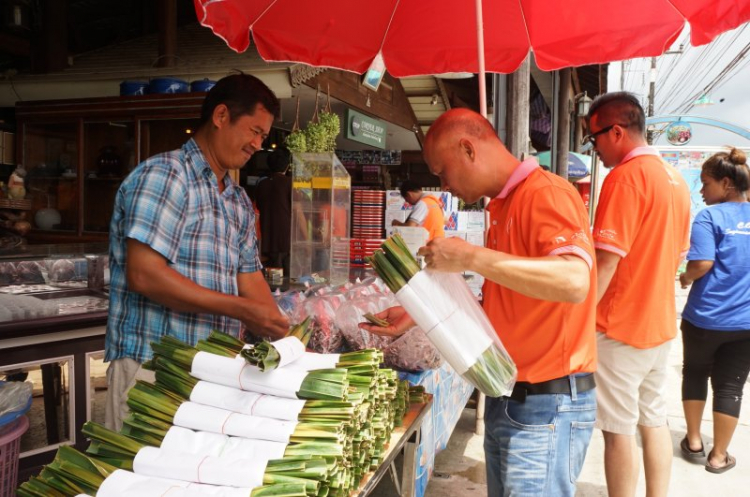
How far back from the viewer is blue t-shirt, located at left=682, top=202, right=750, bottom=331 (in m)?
4.04

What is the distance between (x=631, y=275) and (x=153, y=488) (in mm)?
2482

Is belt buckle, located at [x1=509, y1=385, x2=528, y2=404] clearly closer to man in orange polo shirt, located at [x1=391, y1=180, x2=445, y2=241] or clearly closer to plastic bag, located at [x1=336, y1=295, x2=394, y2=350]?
plastic bag, located at [x1=336, y1=295, x2=394, y2=350]

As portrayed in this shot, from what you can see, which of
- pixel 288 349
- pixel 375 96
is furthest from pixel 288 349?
pixel 375 96

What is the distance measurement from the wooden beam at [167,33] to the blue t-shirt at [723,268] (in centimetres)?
562

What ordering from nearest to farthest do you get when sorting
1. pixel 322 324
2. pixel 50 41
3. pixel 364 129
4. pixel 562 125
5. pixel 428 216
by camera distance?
pixel 322 324
pixel 428 216
pixel 50 41
pixel 562 125
pixel 364 129

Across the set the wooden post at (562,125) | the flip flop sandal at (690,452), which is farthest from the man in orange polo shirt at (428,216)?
the flip flop sandal at (690,452)

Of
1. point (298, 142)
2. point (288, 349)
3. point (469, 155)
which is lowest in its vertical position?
point (288, 349)

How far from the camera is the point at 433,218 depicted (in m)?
6.63

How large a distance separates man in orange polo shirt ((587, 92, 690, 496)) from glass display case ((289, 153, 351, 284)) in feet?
7.42

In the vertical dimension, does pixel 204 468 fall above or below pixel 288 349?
below

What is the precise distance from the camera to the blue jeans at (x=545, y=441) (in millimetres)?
1807

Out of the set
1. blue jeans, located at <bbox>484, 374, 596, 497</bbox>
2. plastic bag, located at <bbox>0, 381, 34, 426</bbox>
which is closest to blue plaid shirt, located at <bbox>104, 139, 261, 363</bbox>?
plastic bag, located at <bbox>0, 381, 34, 426</bbox>

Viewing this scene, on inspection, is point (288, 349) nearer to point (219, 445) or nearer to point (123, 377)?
point (219, 445)

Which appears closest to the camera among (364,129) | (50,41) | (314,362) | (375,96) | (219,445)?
(219,445)
